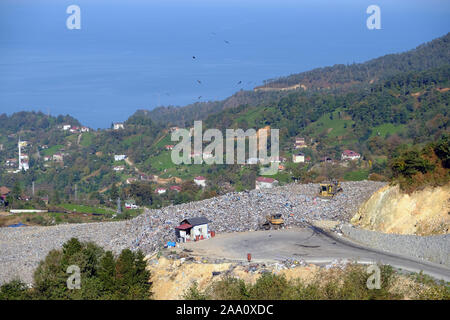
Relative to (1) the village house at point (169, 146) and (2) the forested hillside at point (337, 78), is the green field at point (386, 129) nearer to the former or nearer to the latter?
(1) the village house at point (169, 146)

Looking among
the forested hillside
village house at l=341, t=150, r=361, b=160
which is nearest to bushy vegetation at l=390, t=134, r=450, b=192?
village house at l=341, t=150, r=361, b=160

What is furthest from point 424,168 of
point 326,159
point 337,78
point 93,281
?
point 337,78

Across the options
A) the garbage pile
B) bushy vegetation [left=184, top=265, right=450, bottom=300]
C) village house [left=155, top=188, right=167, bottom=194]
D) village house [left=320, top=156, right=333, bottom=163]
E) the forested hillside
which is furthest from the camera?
the forested hillside

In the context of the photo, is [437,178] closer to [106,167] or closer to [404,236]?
[404,236]

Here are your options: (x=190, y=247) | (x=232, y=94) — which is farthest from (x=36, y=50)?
(x=190, y=247)

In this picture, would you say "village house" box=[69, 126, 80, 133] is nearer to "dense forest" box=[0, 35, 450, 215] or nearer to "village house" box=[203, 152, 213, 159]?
"dense forest" box=[0, 35, 450, 215]
